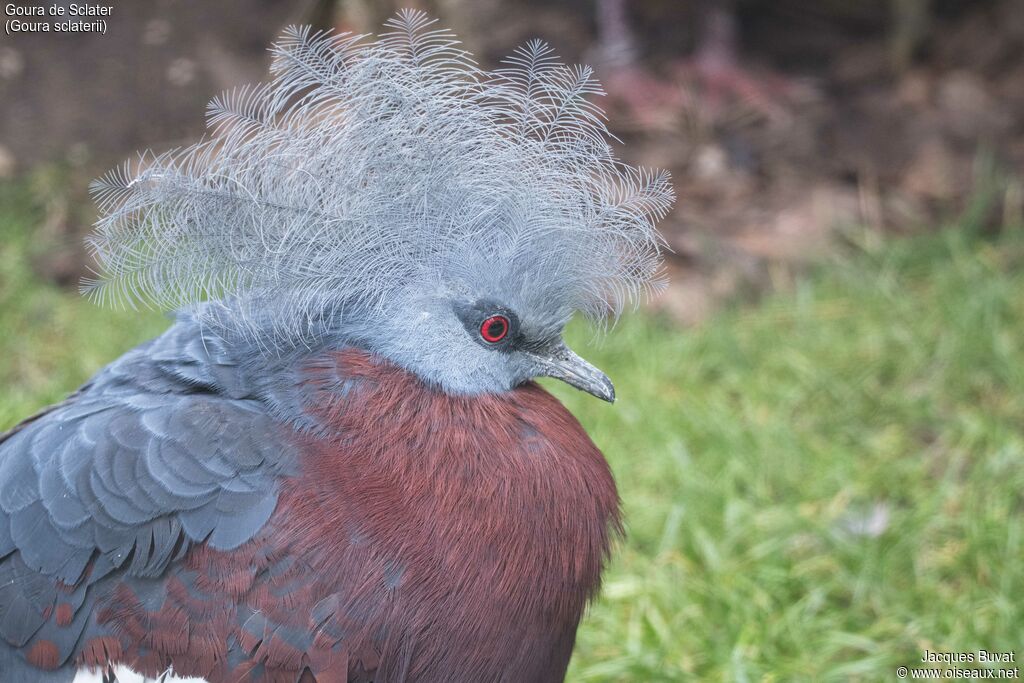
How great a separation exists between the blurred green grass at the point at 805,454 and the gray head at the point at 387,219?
0.73 m

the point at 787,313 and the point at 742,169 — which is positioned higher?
the point at 742,169

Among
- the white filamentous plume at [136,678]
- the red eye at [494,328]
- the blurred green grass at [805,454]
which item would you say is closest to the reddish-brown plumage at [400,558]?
the white filamentous plume at [136,678]

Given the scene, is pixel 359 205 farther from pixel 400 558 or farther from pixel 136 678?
pixel 136 678

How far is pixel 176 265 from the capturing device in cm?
210

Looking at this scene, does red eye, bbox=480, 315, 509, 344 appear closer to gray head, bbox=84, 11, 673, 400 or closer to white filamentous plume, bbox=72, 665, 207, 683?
gray head, bbox=84, 11, 673, 400

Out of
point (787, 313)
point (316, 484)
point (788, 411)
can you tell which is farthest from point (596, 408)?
point (316, 484)

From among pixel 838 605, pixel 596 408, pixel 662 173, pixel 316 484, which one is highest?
pixel 596 408

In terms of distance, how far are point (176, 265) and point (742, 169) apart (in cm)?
430

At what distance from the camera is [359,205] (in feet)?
6.79

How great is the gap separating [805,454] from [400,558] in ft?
7.14

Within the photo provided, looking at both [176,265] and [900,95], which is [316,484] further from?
[900,95]

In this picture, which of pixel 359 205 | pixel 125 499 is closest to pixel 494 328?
pixel 359 205

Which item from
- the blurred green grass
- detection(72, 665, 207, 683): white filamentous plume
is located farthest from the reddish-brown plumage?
the blurred green grass

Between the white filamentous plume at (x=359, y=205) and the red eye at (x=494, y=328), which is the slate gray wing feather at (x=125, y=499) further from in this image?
the red eye at (x=494, y=328)
